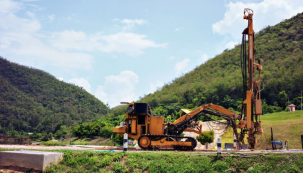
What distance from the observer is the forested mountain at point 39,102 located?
95750 mm

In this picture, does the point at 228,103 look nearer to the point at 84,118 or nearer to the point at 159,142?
the point at 159,142

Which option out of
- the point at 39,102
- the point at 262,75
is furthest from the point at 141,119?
the point at 39,102

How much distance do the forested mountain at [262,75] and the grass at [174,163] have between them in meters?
51.0

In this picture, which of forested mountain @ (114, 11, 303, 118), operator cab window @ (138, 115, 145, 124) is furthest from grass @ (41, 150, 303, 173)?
forested mountain @ (114, 11, 303, 118)

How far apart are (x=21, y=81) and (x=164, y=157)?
128 m

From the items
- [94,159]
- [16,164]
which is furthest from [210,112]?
[16,164]

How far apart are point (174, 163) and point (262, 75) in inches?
2839

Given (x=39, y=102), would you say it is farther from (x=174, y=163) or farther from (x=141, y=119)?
(x=174, y=163)

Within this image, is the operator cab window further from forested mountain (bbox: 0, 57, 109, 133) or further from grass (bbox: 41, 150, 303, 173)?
forested mountain (bbox: 0, 57, 109, 133)

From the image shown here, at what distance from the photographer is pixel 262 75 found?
254 ft

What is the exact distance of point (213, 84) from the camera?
8075 cm

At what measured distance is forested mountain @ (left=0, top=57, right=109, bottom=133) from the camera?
3770 inches

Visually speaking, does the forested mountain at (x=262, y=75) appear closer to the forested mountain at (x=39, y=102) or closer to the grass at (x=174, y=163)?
the forested mountain at (x=39, y=102)

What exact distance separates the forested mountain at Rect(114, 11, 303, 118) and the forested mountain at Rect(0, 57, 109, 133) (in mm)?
30890
